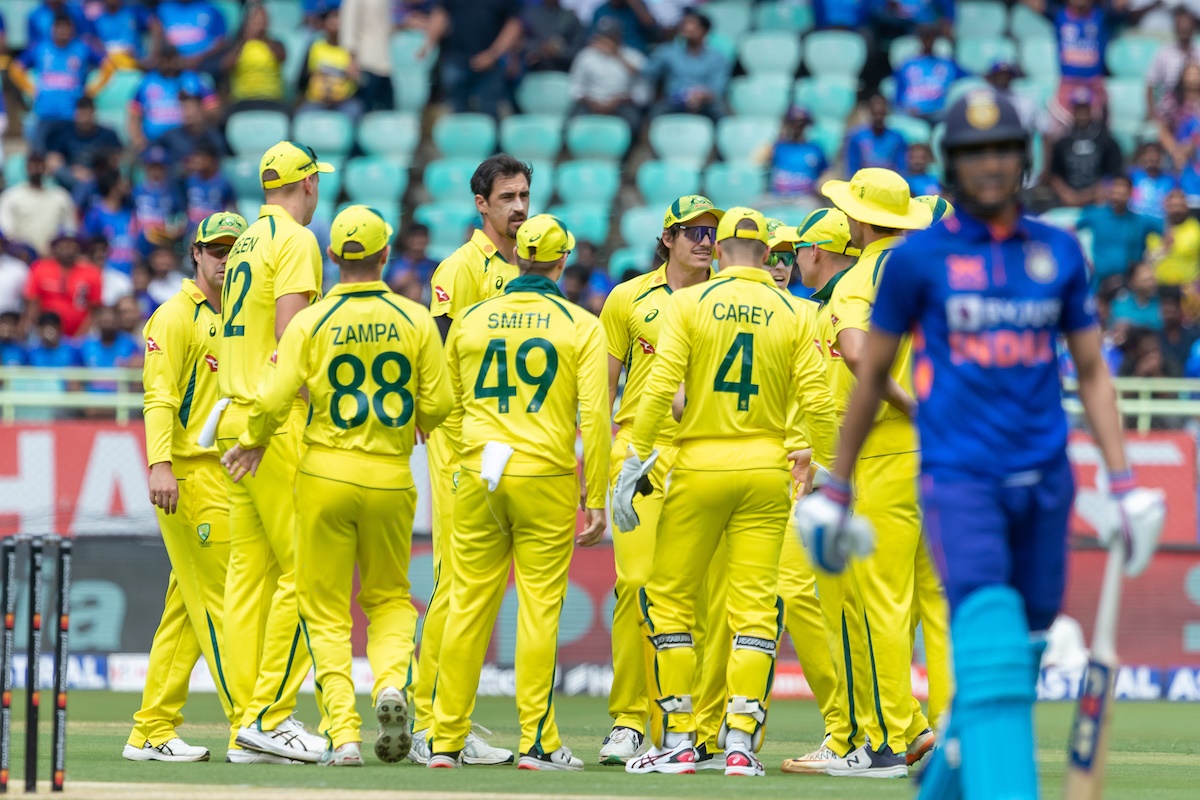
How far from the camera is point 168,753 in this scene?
965cm

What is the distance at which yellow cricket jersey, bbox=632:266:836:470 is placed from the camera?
920cm

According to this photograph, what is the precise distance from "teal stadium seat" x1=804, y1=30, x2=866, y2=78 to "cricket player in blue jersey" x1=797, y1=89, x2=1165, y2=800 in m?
16.3

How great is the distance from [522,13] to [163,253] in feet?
18.4

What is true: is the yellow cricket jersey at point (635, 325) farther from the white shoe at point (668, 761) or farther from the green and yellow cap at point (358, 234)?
the white shoe at point (668, 761)

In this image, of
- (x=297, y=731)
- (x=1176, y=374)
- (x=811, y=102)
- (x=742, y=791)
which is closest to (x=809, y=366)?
(x=742, y=791)

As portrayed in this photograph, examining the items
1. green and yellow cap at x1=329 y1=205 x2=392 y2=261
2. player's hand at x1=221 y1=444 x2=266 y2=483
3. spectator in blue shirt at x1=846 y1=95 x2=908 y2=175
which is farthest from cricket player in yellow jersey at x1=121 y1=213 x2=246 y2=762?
spectator in blue shirt at x1=846 y1=95 x2=908 y2=175

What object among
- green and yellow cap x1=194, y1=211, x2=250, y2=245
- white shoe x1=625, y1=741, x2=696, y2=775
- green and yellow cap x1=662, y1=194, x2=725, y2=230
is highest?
green and yellow cap x1=662, y1=194, x2=725, y2=230

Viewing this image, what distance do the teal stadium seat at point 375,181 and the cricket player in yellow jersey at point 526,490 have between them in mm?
11790

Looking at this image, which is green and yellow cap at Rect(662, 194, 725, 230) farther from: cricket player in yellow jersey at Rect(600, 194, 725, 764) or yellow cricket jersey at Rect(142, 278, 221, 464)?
yellow cricket jersey at Rect(142, 278, 221, 464)

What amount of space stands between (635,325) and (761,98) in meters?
11.6

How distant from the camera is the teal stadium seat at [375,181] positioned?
2080 centimetres

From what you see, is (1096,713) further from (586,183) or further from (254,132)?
(254,132)

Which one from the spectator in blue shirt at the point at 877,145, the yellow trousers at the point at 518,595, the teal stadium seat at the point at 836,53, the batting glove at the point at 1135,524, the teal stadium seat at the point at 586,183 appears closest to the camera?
the batting glove at the point at 1135,524

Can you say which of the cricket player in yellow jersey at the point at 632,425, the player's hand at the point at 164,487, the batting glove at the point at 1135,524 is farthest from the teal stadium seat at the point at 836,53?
the batting glove at the point at 1135,524
